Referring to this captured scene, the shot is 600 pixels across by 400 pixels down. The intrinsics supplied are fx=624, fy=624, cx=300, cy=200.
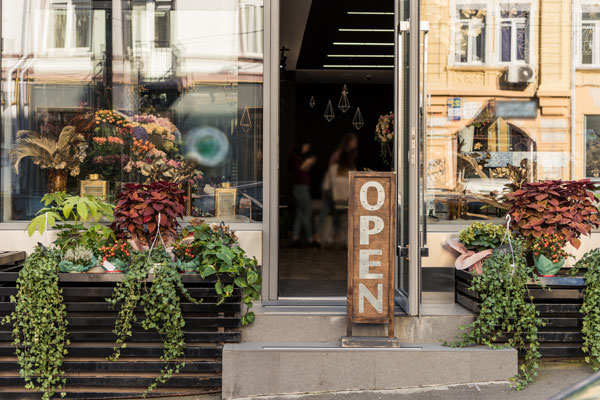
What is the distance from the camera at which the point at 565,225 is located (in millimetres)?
4824

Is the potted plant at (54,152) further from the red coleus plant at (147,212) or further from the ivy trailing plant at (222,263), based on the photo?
the ivy trailing plant at (222,263)

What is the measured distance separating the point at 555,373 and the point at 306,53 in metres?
7.60

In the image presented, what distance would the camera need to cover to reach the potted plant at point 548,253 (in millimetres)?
4820

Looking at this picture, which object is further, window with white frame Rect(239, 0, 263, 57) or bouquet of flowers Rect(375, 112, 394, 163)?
bouquet of flowers Rect(375, 112, 394, 163)

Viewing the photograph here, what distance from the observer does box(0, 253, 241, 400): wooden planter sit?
448cm

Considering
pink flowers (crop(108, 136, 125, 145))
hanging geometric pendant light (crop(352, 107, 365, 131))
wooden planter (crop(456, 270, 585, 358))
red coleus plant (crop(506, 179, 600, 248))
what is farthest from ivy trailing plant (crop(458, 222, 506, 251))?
hanging geometric pendant light (crop(352, 107, 365, 131))

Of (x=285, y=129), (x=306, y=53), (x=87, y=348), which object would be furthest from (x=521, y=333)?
(x=285, y=129)

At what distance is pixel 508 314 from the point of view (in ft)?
14.8

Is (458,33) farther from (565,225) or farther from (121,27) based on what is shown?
(121,27)

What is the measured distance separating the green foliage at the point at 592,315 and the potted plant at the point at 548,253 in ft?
0.76

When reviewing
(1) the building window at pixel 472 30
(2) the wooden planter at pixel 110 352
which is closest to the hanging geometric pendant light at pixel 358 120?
(1) the building window at pixel 472 30

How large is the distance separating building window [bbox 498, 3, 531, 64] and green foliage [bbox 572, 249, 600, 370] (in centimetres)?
228

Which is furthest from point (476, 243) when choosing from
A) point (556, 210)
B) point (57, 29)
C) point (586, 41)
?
point (57, 29)

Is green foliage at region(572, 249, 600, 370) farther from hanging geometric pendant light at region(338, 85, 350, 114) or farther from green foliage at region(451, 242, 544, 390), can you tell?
hanging geometric pendant light at region(338, 85, 350, 114)
